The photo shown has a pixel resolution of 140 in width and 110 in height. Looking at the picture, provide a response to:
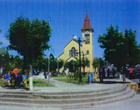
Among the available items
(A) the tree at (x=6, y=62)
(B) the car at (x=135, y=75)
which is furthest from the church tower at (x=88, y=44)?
(B) the car at (x=135, y=75)

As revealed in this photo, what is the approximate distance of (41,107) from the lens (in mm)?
8484

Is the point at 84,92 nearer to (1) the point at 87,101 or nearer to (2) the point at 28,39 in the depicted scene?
(1) the point at 87,101

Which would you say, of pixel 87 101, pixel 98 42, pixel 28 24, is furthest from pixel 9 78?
pixel 98 42

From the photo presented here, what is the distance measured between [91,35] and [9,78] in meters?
54.6

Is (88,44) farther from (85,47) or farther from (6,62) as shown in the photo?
(6,62)

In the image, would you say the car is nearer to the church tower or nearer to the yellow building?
the yellow building

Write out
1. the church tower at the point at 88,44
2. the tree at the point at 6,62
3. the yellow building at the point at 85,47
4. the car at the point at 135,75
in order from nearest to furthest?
the car at the point at 135,75, the tree at the point at 6,62, the church tower at the point at 88,44, the yellow building at the point at 85,47

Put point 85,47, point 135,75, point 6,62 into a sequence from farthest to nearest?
1. point 85,47
2. point 6,62
3. point 135,75

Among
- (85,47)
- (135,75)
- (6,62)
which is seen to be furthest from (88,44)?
(135,75)

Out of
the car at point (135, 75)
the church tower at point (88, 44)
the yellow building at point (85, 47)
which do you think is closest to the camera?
the car at point (135, 75)

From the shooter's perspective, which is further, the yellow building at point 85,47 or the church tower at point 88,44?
the yellow building at point 85,47

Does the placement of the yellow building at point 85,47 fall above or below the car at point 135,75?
above

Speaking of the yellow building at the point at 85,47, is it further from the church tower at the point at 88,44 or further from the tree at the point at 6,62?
the tree at the point at 6,62

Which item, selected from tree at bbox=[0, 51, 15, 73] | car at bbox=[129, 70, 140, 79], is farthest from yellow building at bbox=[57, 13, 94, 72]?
car at bbox=[129, 70, 140, 79]
